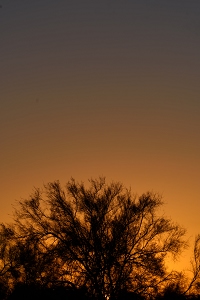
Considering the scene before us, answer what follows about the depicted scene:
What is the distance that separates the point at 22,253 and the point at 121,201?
272 inches

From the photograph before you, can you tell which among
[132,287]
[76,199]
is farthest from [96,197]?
[132,287]

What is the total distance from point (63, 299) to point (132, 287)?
4.16 m

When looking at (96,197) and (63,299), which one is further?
(96,197)

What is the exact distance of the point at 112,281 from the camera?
3272 cm

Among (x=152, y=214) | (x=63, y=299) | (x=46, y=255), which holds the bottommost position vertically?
(x=63, y=299)

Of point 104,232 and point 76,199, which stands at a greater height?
point 76,199

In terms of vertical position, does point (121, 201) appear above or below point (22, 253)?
above

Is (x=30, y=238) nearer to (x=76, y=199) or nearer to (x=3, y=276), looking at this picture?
(x=76, y=199)

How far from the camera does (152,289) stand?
→ 3256 centimetres

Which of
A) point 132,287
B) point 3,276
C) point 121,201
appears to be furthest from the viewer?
point 3,276

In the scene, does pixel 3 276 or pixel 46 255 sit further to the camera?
pixel 3 276

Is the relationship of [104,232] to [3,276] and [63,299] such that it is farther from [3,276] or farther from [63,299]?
[3,276]

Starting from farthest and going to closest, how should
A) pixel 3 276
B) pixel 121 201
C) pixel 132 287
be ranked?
1. pixel 3 276
2. pixel 121 201
3. pixel 132 287

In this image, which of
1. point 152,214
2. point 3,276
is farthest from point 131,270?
point 3,276
